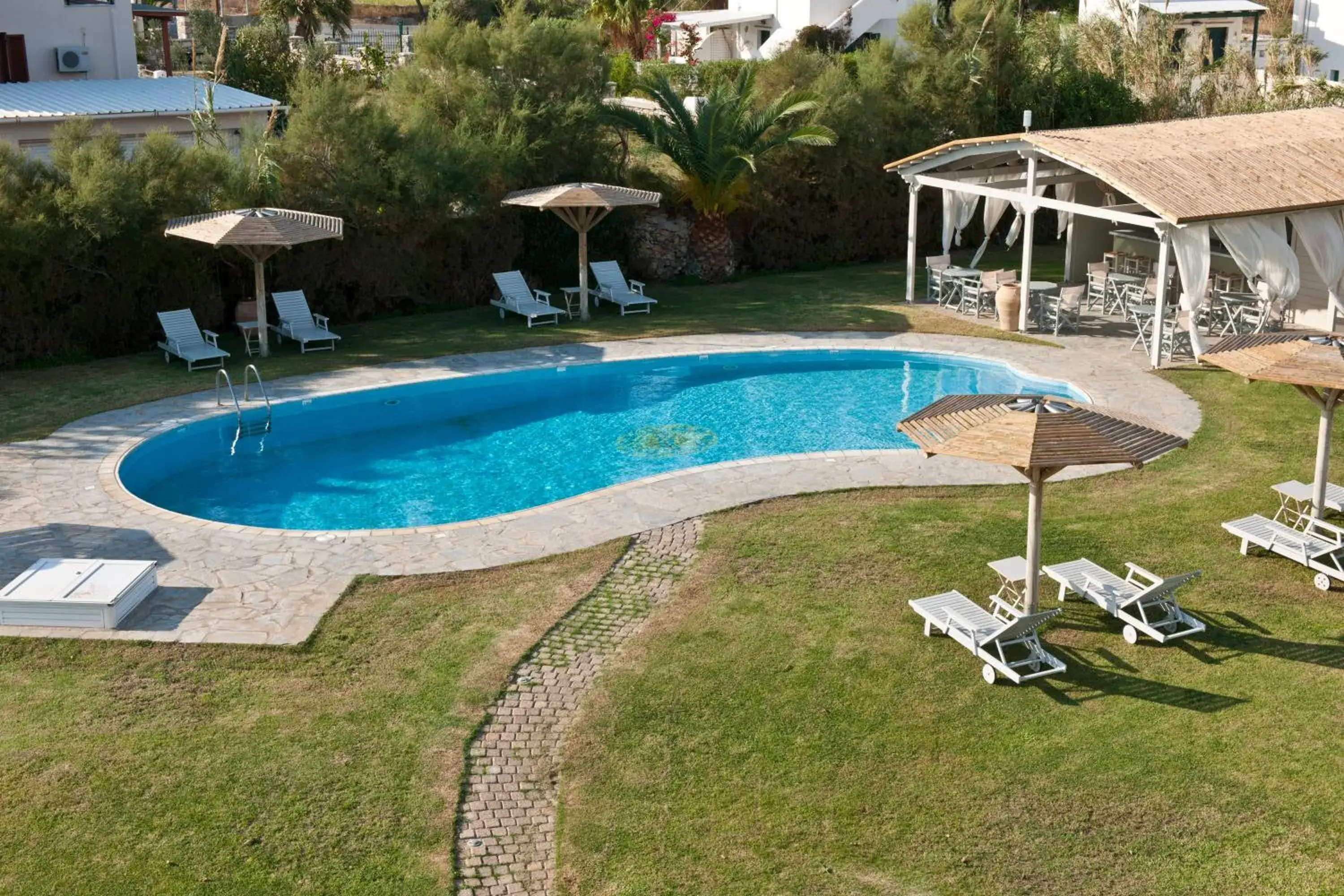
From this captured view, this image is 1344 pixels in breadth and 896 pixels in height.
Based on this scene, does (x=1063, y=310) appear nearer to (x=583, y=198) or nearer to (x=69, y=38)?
(x=583, y=198)

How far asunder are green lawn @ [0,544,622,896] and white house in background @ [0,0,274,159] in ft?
67.8

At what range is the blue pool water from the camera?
16172 mm

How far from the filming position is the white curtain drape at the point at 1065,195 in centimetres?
2517

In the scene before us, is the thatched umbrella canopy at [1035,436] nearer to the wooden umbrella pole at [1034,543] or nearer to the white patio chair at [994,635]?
the wooden umbrella pole at [1034,543]

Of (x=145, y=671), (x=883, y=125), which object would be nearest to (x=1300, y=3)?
(x=883, y=125)

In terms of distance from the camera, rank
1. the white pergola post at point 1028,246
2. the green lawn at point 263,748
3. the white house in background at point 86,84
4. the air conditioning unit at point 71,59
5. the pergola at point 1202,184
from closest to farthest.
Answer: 1. the green lawn at point 263,748
2. the pergola at point 1202,184
3. the white pergola post at point 1028,246
4. the white house in background at point 86,84
5. the air conditioning unit at point 71,59

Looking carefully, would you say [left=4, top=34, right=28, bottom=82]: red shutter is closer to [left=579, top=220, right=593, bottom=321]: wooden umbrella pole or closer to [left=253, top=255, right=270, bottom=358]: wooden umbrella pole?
[left=253, top=255, right=270, bottom=358]: wooden umbrella pole

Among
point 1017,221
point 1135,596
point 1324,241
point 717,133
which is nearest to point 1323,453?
point 1135,596

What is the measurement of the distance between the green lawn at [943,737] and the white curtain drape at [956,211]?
12186mm

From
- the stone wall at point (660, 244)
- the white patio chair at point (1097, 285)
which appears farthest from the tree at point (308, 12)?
the white patio chair at point (1097, 285)

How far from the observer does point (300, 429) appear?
18.9m

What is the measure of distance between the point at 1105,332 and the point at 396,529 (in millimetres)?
13356

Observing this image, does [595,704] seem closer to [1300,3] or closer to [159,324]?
[159,324]

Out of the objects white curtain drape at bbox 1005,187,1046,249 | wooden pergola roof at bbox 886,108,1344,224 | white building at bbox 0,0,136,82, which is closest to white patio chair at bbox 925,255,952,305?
white curtain drape at bbox 1005,187,1046,249
